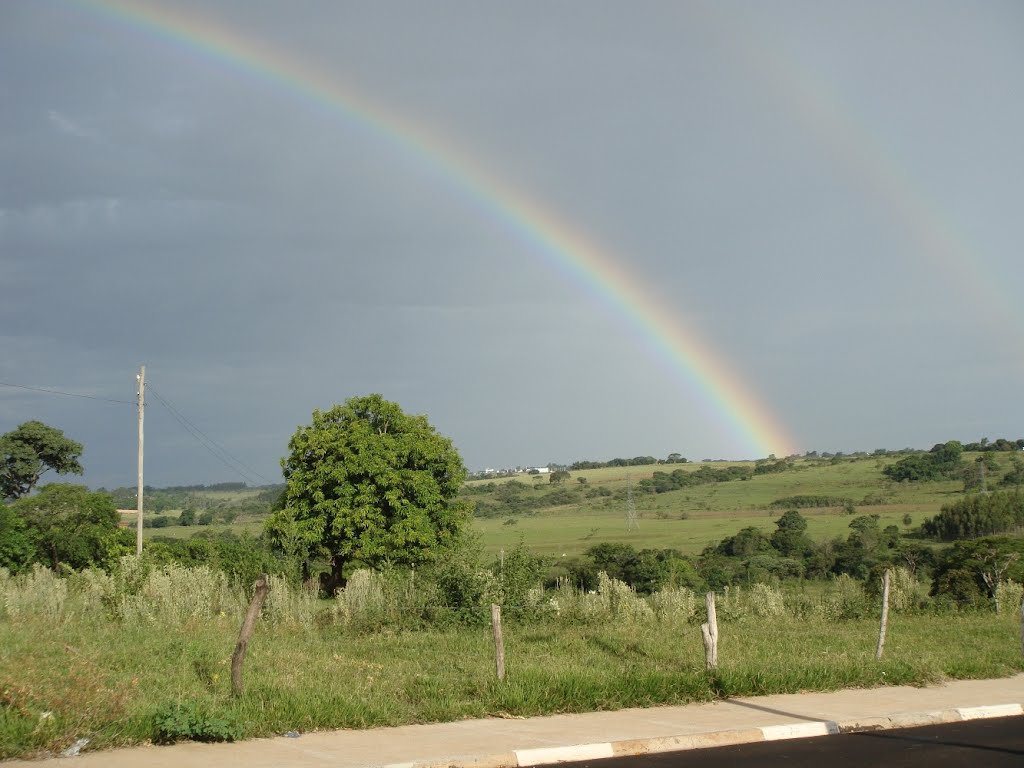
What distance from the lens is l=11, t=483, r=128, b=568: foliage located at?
45812 mm

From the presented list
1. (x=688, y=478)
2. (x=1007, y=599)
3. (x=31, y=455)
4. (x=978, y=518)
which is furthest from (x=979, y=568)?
(x=688, y=478)

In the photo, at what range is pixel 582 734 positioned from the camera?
11359mm

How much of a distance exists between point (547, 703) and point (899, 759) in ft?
14.5

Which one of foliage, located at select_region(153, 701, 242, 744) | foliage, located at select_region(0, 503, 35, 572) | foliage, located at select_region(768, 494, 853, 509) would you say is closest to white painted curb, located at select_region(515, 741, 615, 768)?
foliage, located at select_region(153, 701, 242, 744)

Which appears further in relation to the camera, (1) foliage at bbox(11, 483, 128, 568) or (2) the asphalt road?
(1) foliage at bbox(11, 483, 128, 568)

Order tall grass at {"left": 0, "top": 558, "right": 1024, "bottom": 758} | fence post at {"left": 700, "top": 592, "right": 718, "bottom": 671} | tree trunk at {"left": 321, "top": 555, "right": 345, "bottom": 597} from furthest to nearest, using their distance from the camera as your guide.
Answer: tree trunk at {"left": 321, "top": 555, "right": 345, "bottom": 597}
fence post at {"left": 700, "top": 592, "right": 718, "bottom": 671}
tall grass at {"left": 0, "top": 558, "right": 1024, "bottom": 758}

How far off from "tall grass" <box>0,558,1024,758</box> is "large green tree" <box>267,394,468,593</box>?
1195 centimetres

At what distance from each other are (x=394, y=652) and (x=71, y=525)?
120ft

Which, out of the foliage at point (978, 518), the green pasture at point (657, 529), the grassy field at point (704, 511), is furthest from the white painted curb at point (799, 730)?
the foliage at point (978, 518)

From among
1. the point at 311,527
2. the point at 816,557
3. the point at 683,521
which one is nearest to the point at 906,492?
the point at 683,521

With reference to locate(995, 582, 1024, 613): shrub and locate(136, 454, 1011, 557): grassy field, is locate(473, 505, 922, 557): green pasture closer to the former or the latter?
locate(136, 454, 1011, 557): grassy field

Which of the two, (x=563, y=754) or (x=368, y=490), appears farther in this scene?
(x=368, y=490)

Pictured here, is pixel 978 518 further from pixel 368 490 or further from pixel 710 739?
pixel 710 739

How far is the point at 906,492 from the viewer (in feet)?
363
